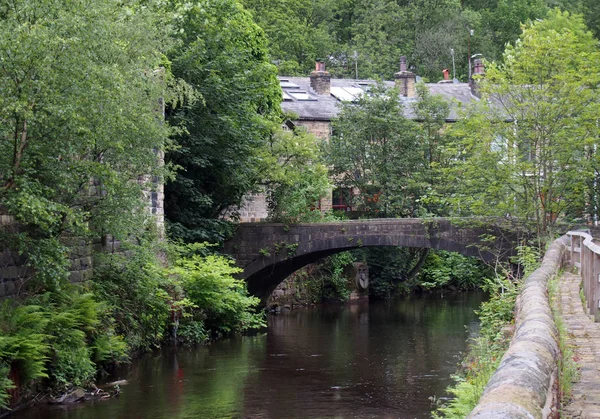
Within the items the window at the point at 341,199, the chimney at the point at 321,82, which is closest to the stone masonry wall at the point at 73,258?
the window at the point at 341,199

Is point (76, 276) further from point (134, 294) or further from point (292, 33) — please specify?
point (292, 33)

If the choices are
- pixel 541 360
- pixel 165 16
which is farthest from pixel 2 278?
pixel 541 360

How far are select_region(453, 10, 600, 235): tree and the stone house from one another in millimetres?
11047

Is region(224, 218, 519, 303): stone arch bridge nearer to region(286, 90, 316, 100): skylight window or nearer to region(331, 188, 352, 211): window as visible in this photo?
region(331, 188, 352, 211): window

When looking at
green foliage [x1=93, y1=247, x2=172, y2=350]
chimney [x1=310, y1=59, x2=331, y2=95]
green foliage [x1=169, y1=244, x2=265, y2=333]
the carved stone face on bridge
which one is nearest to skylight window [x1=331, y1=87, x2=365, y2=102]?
chimney [x1=310, y1=59, x2=331, y2=95]

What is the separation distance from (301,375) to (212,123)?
9230mm

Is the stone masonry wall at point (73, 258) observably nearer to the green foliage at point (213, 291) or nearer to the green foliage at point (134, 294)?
the green foliage at point (134, 294)

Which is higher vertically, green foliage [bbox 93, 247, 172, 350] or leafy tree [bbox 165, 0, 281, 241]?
leafy tree [bbox 165, 0, 281, 241]

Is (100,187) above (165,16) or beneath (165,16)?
beneath

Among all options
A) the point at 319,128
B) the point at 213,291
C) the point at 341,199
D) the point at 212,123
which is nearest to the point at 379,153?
the point at 341,199

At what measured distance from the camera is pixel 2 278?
13.9 m

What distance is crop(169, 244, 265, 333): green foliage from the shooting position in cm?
2133

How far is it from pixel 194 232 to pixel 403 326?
20.0 feet

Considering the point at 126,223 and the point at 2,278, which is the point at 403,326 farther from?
the point at 2,278
